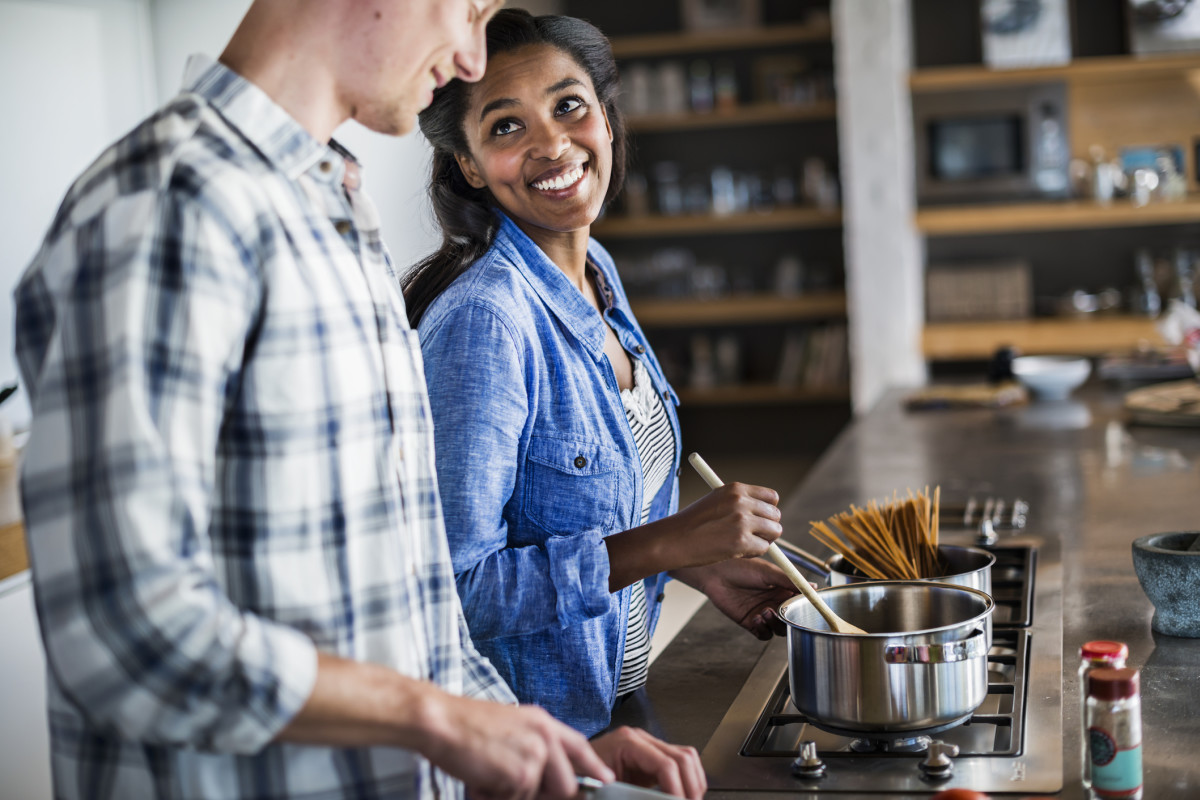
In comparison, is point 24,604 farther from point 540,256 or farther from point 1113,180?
point 1113,180

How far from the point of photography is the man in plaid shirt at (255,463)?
75 centimetres

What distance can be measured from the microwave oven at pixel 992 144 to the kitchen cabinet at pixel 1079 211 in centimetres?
4

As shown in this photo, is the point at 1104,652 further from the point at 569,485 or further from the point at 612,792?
the point at 569,485

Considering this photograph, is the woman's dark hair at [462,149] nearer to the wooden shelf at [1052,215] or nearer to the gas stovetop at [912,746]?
the gas stovetop at [912,746]

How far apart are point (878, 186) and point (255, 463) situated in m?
4.60

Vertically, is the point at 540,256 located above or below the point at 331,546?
above

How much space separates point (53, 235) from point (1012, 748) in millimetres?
898

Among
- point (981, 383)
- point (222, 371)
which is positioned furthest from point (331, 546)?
point (981, 383)

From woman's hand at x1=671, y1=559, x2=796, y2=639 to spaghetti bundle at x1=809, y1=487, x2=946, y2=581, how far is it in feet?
0.29

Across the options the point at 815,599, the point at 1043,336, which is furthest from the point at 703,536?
the point at 1043,336

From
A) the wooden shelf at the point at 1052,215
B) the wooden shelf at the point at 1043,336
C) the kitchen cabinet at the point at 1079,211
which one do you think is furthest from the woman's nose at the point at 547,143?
the wooden shelf at the point at 1052,215

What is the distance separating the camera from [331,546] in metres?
0.87

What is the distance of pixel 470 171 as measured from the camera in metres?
1.58

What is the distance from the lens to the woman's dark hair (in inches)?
59.0
